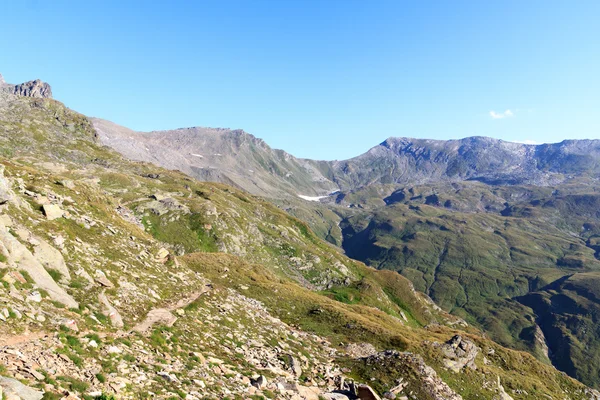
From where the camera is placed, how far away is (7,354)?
49.1ft

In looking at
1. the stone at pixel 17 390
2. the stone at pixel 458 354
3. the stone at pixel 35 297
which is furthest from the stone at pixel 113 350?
the stone at pixel 458 354

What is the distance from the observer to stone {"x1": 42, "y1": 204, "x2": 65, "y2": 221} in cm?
3372

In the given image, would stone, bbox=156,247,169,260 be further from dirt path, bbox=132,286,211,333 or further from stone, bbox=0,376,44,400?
stone, bbox=0,376,44,400

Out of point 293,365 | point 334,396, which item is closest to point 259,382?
point 334,396

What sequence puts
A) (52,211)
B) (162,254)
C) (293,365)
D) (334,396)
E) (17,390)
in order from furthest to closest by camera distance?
(162,254), (52,211), (293,365), (334,396), (17,390)

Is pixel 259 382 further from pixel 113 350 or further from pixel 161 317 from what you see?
pixel 161 317

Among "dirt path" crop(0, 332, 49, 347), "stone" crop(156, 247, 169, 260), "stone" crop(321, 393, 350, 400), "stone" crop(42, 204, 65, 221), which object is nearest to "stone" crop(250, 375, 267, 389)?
"stone" crop(321, 393, 350, 400)

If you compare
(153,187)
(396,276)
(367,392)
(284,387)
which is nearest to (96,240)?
(284,387)

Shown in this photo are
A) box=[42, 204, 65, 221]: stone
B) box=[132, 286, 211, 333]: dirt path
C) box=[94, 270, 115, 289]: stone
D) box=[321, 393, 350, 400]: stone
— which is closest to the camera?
box=[132, 286, 211, 333]: dirt path

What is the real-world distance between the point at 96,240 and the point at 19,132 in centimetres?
18309

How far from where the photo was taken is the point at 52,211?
3456cm

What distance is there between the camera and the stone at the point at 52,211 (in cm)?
3372

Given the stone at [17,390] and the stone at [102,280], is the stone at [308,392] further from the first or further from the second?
the stone at [102,280]

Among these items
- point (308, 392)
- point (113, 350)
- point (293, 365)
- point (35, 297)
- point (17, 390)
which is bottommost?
point (293, 365)
